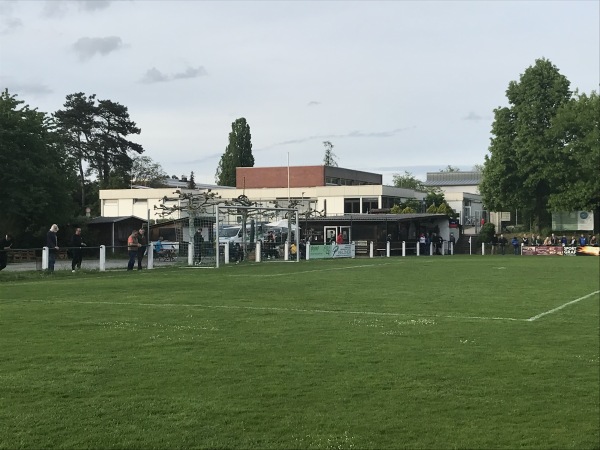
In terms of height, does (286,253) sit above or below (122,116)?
below

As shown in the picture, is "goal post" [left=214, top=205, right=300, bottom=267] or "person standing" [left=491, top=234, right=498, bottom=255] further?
"person standing" [left=491, top=234, right=498, bottom=255]

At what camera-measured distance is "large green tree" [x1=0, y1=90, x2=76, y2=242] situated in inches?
1811

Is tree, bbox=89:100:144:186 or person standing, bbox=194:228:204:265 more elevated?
tree, bbox=89:100:144:186

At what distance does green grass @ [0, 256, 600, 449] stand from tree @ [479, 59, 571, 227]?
5446cm

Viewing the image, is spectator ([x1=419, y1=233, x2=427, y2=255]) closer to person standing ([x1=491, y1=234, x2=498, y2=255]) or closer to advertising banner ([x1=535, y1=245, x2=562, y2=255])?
person standing ([x1=491, y1=234, x2=498, y2=255])

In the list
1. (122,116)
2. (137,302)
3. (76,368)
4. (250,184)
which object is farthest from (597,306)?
(122,116)

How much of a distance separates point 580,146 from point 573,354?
61.9m

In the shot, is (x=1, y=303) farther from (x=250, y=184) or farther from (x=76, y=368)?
(x=250, y=184)

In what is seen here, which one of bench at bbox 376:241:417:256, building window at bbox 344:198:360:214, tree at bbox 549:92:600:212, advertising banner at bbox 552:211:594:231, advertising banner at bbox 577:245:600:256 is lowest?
advertising banner at bbox 577:245:600:256

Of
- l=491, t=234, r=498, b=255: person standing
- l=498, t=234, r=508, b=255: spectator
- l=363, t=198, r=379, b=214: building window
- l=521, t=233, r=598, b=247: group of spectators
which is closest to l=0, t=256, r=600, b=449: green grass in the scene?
l=521, t=233, r=598, b=247: group of spectators

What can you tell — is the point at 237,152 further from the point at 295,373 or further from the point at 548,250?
the point at 295,373

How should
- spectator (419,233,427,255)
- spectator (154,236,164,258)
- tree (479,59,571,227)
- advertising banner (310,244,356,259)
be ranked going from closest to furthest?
spectator (154,236,164,258) < advertising banner (310,244,356,259) < spectator (419,233,427,255) < tree (479,59,571,227)

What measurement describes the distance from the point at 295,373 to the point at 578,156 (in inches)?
2517

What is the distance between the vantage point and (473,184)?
126250mm
